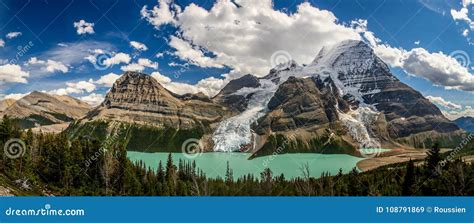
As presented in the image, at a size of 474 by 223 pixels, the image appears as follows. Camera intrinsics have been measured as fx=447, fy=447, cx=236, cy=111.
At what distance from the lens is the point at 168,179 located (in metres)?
14.6

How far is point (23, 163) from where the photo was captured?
1458 cm

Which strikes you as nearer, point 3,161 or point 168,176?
point 3,161

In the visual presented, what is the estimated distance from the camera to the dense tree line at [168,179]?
448 inches

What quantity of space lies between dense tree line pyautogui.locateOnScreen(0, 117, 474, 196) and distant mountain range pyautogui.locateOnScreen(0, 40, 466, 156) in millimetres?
71130

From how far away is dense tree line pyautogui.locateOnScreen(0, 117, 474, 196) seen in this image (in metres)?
11.4

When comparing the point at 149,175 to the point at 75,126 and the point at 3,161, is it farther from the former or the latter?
the point at 75,126

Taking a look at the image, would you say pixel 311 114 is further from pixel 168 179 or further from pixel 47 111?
pixel 168 179

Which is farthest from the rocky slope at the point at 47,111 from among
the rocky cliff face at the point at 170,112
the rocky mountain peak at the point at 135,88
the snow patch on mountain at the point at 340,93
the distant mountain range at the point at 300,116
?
the rocky mountain peak at the point at 135,88

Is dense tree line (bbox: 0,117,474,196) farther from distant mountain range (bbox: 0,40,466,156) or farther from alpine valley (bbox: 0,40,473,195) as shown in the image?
distant mountain range (bbox: 0,40,466,156)

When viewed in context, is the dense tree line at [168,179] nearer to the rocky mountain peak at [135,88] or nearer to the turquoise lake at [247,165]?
Answer: the turquoise lake at [247,165]

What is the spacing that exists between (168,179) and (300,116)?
109 meters
